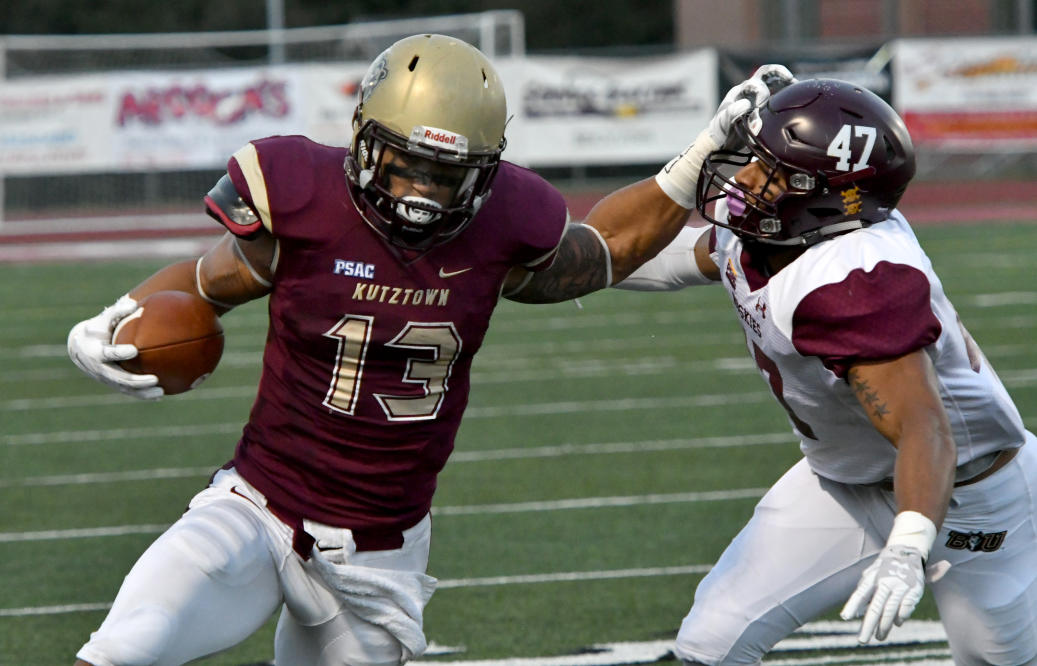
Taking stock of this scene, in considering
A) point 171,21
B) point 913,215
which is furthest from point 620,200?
point 171,21

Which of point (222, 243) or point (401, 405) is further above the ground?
point (222, 243)

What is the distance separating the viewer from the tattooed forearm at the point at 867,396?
2.80 metres

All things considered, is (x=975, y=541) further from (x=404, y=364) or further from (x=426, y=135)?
(x=426, y=135)

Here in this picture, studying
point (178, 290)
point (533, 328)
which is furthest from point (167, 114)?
point (178, 290)

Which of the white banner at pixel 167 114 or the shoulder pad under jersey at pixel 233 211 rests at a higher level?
the shoulder pad under jersey at pixel 233 211

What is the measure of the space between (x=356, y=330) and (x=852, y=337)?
98cm

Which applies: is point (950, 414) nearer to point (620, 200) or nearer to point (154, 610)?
point (620, 200)

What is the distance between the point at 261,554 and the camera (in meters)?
2.97

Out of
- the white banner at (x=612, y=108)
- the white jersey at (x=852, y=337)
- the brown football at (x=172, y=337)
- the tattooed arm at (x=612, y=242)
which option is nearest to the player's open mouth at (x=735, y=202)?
the white jersey at (x=852, y=337)

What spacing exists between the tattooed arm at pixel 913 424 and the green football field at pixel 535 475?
1.69m

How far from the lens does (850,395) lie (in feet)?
10.1

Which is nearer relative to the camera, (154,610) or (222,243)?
(154,610)

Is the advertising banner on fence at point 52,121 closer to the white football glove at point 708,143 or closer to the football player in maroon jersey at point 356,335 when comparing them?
the football player in maroon jersey at point 356,335

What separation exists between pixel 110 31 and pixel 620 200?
27881mm
